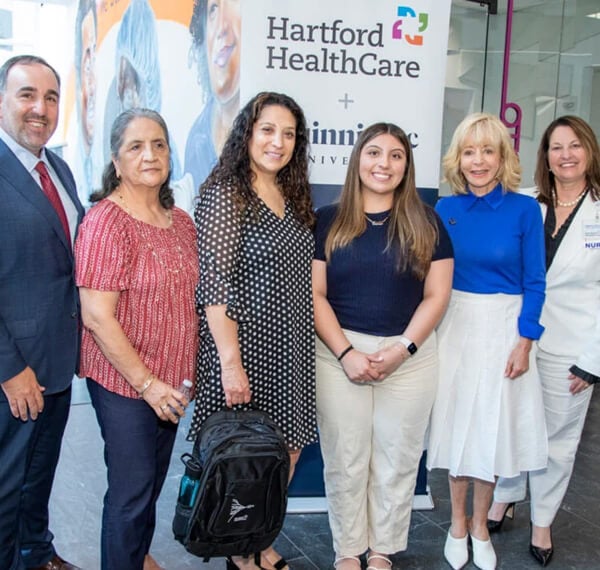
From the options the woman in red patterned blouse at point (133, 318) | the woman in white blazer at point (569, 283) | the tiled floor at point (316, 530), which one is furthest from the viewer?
the tiled floor at point (316, 530)

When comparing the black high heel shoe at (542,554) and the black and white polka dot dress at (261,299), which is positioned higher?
the black and white polka dot dress at (261,299)

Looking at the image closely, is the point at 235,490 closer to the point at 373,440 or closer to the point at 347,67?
the point at 373,440

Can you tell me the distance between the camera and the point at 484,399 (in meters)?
2.27

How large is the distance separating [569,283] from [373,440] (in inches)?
36.6

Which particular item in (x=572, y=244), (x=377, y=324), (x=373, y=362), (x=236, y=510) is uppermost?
(x=572, y=244)

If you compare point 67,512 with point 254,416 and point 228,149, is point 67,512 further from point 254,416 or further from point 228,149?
point 228,149

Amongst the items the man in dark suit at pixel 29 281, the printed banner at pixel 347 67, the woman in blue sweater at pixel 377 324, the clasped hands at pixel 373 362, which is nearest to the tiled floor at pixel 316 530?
the woman in blue sweater at pixel 377 324

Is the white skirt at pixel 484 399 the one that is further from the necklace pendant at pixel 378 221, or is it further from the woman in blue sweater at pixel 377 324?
the necklace pendant at pixel 378 221

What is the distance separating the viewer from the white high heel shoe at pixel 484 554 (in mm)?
2411

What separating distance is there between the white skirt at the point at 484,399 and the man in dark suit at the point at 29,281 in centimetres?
130

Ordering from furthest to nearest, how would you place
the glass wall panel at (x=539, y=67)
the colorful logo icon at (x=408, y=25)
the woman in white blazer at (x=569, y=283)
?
the glass wall panel at (x=539, y=67) → the colorful logo icon at (x=408, y=25) → the woman in white blazer at (x=569, y=283)

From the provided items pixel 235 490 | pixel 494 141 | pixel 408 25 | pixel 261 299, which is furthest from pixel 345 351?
pixel 408 25

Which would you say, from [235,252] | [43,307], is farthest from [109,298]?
[235,252]

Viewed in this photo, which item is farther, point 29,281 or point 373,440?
point 373,440
